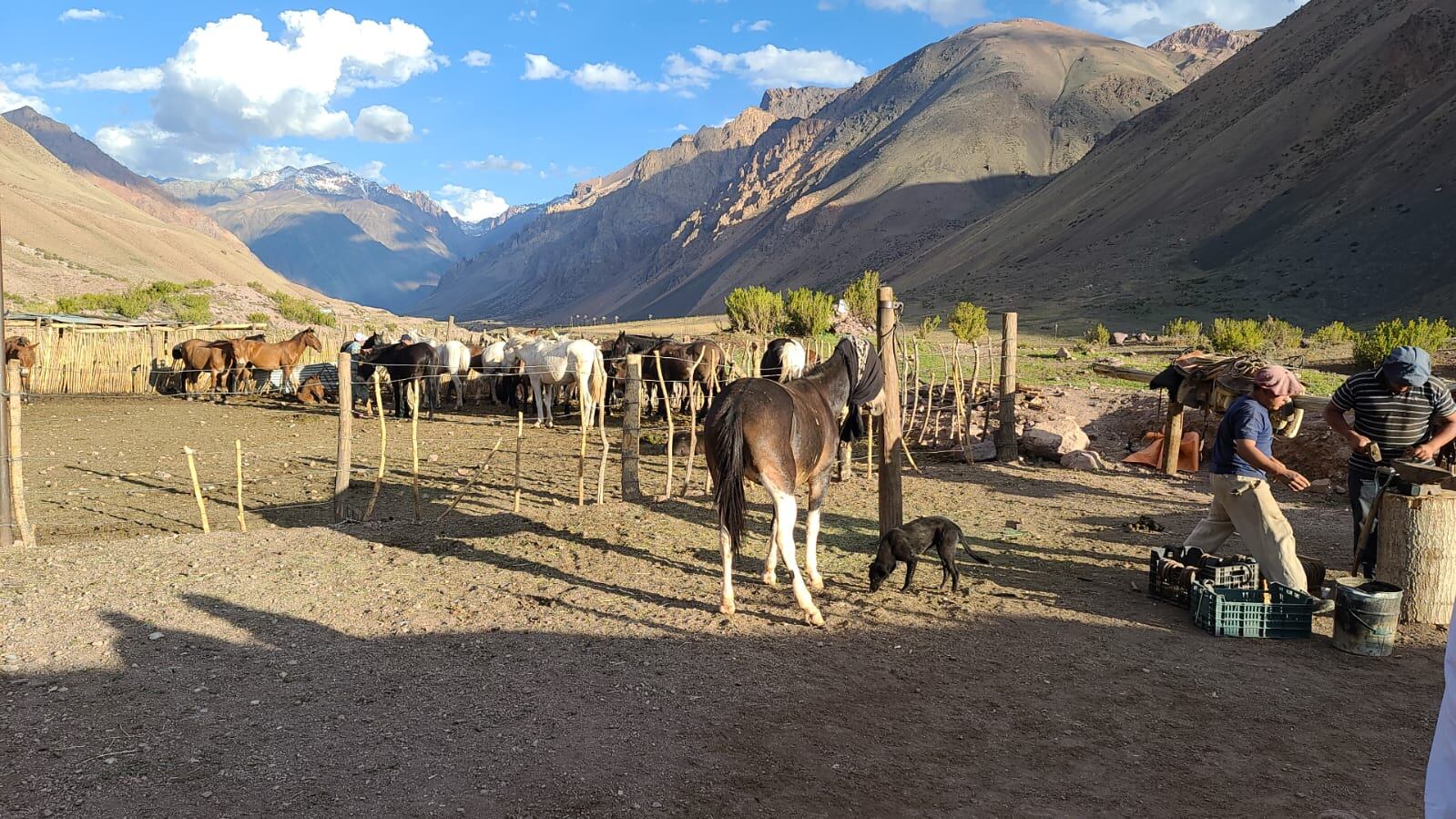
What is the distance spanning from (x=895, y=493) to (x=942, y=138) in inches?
3437

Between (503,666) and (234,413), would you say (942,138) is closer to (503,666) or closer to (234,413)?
(234,413)

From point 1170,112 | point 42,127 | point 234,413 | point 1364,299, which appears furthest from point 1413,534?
point 42,127

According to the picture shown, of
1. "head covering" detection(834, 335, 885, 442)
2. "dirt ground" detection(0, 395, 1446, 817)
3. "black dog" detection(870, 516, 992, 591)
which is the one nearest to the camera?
"dirt ground" detection(0, 395, 1446, 817)

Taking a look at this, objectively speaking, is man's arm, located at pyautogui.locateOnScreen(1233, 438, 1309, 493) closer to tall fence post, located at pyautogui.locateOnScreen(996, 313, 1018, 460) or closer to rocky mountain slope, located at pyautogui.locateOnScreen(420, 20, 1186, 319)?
tall fence post, located at pyautogui.locateOnScreen(996, 313, 1018, 460)

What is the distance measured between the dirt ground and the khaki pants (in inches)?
19.0

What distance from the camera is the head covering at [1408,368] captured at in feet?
18.8

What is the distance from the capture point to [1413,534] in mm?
5539

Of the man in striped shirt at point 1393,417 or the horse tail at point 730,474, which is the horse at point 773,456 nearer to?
the horse tail at point 730,474

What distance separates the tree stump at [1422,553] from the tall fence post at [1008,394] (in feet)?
20.4

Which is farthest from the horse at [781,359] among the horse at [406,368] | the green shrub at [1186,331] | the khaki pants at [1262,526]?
A: the green shrub at [1186,331]

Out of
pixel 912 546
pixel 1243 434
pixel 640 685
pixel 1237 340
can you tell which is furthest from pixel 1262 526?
pixel 1237 340

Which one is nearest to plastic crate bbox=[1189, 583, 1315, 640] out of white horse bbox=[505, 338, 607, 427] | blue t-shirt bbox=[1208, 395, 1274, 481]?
blue t-shirt bbox=[1208, 395, 1274, 481]

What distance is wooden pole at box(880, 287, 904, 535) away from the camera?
280 inches

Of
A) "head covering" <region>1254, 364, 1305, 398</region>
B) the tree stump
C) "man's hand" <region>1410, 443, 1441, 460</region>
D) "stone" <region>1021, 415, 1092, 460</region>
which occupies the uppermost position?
"head covering" <region>1254, 364, 1305, 398</region>
